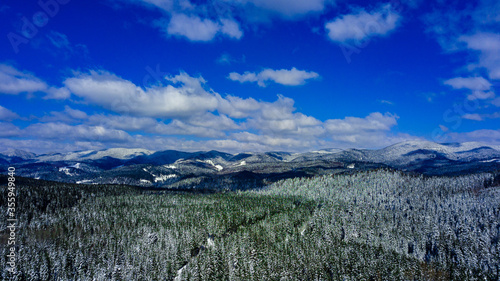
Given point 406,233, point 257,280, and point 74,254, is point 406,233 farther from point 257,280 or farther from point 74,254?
point 74,254

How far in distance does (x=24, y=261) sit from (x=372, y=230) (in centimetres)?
19901

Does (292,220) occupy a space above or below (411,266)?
above

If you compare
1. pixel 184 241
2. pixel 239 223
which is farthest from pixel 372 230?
pixel 184 241

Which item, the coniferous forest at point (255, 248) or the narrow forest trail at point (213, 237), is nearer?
the coniferous forest at point (255, 248)

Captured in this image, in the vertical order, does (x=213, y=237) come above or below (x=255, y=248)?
below

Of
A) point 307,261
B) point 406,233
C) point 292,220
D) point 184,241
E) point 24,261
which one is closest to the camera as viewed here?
point 24,261

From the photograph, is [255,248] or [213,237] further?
[213,237]

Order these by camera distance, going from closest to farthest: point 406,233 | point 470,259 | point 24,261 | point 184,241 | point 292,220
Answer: point 24,261, point 470,259, point 184,241, point 406,233, point 292,220

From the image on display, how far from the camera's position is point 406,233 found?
581ft

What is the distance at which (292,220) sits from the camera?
19225 cm

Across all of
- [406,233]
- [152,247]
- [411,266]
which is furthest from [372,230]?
[152,247]

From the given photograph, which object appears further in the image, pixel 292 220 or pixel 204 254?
pixel 292 220

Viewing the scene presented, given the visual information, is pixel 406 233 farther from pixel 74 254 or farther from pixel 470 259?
pixel 74 254

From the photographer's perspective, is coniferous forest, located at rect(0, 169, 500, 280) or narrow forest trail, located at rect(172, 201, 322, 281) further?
narrow forest trail, located at rect(172, 201, 322, 281)
